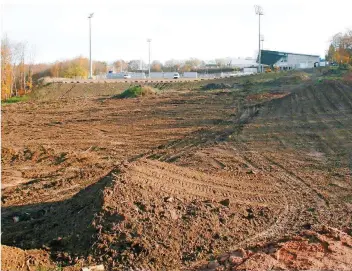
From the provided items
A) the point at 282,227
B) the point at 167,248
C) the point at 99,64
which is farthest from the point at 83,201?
the point at 99,64

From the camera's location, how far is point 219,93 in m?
33.2

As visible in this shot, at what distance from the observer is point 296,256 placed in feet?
23.6

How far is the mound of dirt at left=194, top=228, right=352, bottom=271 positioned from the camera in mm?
6871

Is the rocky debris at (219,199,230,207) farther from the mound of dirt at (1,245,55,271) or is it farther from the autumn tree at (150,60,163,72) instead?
the autumn tree at (150,60,163,72)

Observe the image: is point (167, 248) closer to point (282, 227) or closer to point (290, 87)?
point (282, 227)

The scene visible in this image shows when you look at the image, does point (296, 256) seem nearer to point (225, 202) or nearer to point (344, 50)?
point (225, 202)

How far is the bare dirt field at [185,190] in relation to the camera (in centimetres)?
784

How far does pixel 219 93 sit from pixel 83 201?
80.1 ft

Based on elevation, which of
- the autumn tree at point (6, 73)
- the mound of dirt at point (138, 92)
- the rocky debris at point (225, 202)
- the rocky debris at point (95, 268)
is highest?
the autumn tree at point (6, 73)

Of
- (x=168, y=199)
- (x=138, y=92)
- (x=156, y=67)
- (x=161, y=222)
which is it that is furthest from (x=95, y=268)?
(x=156, y=67)

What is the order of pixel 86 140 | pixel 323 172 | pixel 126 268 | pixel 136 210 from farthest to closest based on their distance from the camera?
pixel 86 140, pixel 323 172, pixel 136 210, pixel 126 268

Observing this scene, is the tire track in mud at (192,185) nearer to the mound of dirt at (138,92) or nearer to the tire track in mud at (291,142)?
the tire track in mud at (291,142)

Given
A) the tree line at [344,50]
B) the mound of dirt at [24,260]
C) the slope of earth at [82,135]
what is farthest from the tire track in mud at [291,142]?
the tree line at [344,50]

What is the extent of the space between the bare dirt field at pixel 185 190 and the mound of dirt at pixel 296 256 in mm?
26
